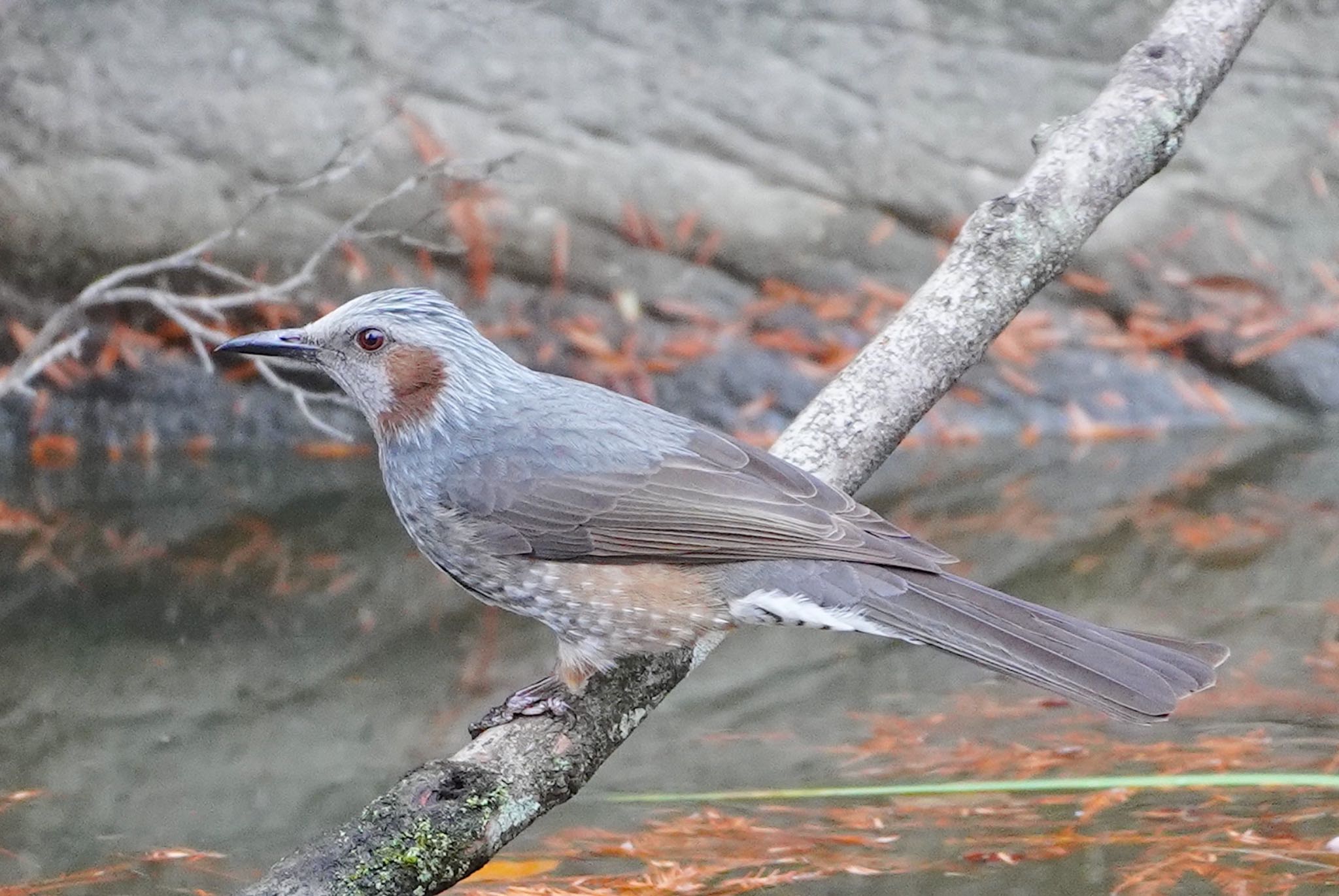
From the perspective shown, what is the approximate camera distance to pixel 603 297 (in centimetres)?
757

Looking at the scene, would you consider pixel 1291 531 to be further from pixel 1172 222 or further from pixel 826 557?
pixel 826 557

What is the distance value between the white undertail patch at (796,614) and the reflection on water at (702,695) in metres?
0.56

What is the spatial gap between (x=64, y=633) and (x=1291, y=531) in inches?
177

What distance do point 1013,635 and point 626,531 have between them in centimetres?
92

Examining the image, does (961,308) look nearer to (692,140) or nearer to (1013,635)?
(1013,635)

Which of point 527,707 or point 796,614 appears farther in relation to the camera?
point 796,614

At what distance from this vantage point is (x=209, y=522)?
249 inches

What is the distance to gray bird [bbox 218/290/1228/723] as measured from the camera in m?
3.19

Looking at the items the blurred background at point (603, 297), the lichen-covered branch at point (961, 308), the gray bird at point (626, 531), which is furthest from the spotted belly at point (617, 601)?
the blurred background at point (603, 297)

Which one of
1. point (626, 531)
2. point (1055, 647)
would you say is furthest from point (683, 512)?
point (1055, 647)

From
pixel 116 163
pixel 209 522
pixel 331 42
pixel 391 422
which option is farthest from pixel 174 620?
pixel 331 42

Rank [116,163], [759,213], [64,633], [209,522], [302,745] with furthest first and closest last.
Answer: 1. [759,213]
2. [116,163]
3. [209,522]
4. [64,633]
5. [302,745]

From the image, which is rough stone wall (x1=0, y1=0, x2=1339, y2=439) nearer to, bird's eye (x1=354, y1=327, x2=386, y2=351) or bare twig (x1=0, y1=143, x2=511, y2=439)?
bare twig (x1=0, y1=143, x2=511, y2=439)

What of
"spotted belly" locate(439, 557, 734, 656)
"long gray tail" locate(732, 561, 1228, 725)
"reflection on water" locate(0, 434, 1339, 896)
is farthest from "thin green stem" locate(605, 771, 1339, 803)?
"spotted belly" locate(439, 557, 734, 656)
